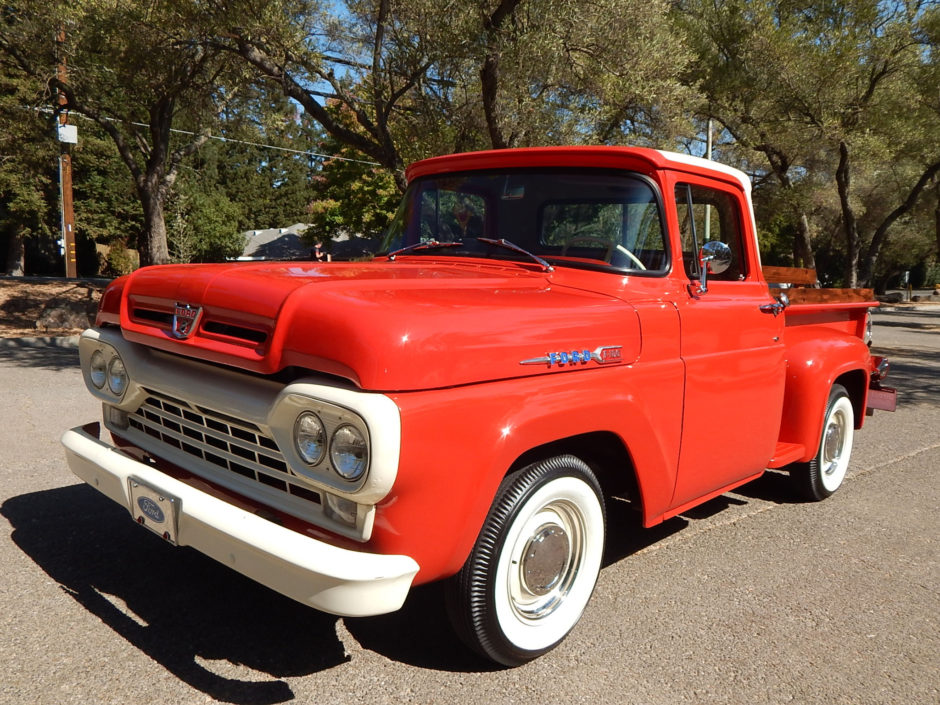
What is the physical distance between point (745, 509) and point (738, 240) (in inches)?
71.1

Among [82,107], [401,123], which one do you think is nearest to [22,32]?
[82,107]

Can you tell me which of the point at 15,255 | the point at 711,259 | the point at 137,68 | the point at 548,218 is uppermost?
the point at 137,68

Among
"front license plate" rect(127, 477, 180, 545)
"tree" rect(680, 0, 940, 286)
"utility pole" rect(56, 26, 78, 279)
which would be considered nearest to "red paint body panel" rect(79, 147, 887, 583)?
"front license plate" rect(127, 477, 180, 545)

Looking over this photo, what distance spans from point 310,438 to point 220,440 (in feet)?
1.87

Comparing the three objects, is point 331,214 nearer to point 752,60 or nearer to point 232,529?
point 752,60

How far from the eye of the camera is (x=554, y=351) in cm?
270

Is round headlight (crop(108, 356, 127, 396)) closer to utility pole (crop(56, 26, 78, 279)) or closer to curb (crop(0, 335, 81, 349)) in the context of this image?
curb (crop(0, 335, 81, 349))

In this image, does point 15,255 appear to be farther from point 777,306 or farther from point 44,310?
point 777,306

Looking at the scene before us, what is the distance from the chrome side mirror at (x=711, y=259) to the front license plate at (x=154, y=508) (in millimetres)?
2418

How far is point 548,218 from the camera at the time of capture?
3.62 m

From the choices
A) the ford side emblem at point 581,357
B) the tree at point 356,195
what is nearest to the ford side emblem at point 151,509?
the ford side emblem at point 581,357

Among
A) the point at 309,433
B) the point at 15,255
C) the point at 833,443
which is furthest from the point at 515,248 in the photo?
the point at 15,255

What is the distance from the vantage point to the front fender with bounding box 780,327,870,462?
14.5 feet

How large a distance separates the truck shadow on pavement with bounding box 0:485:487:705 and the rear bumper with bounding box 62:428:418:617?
546mm
